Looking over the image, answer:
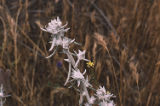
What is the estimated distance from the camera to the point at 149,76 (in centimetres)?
163

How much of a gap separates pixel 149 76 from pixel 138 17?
62cm

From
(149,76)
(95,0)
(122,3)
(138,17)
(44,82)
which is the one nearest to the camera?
(149,76)

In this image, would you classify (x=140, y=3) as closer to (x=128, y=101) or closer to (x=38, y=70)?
(x=128, y=101)

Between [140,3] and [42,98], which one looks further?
[140,3]

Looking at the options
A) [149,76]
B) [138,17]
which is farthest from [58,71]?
[138,17]

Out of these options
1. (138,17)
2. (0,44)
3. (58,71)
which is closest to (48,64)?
(58,71)

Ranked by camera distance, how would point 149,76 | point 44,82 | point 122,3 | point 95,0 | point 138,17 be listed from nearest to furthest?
point 149,76
point 44,82
point 138,17
point 122,3
point 95,0

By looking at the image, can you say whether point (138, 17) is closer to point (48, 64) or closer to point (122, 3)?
point (122, 3)

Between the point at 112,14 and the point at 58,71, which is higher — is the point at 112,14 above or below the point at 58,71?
above

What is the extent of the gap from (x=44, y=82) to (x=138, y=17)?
1022 mm

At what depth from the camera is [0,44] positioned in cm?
206

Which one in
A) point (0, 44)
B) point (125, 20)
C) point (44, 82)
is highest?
point (125, 20)

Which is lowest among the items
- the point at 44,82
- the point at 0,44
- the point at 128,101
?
the point at 128,101

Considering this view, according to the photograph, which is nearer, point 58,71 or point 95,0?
point 58,71
